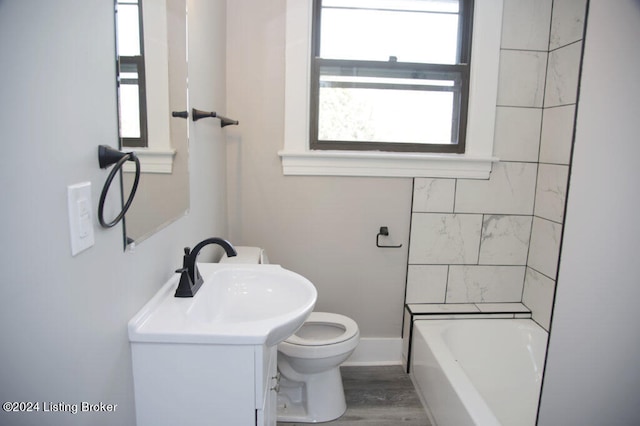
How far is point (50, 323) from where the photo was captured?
0.62m

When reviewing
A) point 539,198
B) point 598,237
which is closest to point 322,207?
point 539,198

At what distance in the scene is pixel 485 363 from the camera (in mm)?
2205

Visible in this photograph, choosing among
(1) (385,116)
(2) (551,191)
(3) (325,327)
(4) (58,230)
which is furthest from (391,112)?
(4) (58,230)

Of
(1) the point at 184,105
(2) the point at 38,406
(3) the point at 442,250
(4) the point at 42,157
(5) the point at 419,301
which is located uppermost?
(1) the point at 184,105

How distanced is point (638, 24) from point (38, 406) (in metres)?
1.18

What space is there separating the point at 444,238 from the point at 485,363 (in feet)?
2.45

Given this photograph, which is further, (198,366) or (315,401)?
(315,401)

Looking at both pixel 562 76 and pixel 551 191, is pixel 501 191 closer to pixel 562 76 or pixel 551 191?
pixel 551 191

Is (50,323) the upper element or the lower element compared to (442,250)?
upper

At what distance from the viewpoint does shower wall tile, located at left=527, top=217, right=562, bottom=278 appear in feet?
7.04

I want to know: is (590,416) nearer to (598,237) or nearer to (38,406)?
(598,237)

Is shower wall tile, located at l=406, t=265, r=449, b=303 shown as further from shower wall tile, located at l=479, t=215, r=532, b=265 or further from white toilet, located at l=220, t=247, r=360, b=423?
white toilet, located at l=220, t=247, r=360, b=423

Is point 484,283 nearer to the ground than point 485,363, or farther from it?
farther from it

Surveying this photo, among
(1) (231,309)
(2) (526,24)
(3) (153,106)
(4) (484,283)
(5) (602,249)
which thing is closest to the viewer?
(5) (602,249)
